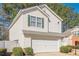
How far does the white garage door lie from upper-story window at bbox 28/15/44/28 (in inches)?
23.9

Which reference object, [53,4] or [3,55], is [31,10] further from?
[3,55]

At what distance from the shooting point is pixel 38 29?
877 centimetres

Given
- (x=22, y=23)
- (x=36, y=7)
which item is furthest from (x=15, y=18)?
(x=36, y=7)

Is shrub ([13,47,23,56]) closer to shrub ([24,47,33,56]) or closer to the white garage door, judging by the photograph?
shrub ([24,47,33,56])

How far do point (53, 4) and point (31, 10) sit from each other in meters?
0.86

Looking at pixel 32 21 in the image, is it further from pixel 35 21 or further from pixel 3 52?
pixel 3 52

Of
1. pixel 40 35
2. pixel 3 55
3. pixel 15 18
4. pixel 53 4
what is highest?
pixel 53 4

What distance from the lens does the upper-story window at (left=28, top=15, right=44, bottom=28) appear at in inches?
341

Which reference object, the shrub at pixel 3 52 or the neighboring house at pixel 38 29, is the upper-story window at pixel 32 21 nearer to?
the neighboring house at pixel 38 29

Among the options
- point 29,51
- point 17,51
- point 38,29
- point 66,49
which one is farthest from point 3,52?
point 66,49

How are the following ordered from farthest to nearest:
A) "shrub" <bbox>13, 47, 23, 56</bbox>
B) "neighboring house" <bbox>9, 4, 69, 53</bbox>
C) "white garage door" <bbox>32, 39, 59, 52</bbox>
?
"white garage door" <bbox>32, 39, 59, 52</bbox> < "neighboring house" <bbox>9, 4, 69, 53</bbox> < "shrub" <bbox>13, 47, 23, 56</bbox>

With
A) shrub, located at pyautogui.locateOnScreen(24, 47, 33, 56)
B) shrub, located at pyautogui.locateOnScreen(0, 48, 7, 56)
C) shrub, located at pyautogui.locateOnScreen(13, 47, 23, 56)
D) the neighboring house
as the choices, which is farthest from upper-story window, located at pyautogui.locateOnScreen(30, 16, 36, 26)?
shrub, located at pyautogui.locateOnScreen(0, 48, 7, 56)

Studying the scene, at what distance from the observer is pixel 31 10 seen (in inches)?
342

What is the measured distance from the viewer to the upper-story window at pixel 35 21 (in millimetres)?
8672
